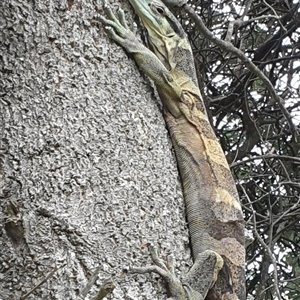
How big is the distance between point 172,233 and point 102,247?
32cm

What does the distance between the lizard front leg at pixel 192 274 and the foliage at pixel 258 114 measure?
7.49ft

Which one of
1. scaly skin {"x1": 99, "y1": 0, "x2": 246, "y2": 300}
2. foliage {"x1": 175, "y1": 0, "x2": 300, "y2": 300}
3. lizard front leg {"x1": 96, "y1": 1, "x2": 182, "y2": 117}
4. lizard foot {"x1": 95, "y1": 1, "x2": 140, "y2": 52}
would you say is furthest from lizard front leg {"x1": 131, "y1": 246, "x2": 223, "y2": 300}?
foliage {"x1": 175, "y1": 0, "x2": 300, "y2": 300}

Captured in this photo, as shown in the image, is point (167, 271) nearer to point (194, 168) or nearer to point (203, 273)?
point (203, 273)

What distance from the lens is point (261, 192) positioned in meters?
5.00

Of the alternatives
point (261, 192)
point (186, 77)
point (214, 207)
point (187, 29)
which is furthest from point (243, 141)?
point (214, 207)


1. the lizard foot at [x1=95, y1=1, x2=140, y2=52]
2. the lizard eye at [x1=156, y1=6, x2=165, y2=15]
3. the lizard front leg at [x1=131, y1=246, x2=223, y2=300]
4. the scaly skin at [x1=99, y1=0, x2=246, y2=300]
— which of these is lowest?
the lizard front leg at [x1=131, y1=246, x2=223, y2=300]

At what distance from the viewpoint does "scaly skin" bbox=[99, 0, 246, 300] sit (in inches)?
95.3

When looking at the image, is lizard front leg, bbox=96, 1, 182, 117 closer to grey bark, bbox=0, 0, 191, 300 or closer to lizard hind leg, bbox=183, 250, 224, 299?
grey bark, bbox=0, 0, 191, 300

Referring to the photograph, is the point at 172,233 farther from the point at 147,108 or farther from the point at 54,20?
the point at 54,20

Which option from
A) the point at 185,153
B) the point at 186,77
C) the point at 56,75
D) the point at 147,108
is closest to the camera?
the point at 56,75

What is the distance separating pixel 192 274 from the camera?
2303 mm

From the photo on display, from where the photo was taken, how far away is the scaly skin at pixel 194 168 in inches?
95.3

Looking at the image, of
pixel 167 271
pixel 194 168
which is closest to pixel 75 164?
pixel 167 271

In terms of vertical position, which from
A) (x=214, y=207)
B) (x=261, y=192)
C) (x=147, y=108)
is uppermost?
(x=147, y=108)
